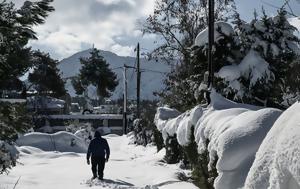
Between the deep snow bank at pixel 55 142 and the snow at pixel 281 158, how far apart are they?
32272 millimetres

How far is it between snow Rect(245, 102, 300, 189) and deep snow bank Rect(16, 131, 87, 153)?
32.3 meters

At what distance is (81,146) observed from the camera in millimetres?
37469

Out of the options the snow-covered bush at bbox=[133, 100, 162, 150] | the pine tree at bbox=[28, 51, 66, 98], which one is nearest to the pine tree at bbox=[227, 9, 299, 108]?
the snow-covered bush at bbox=[133, 100, 162, 150]

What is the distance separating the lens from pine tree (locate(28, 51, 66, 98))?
6431cm

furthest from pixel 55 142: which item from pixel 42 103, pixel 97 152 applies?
pixel 42 103

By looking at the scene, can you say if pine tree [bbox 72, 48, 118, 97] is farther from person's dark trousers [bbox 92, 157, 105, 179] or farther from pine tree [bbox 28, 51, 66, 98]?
person's dark trousers [bbox 92, 157, 105, 179]

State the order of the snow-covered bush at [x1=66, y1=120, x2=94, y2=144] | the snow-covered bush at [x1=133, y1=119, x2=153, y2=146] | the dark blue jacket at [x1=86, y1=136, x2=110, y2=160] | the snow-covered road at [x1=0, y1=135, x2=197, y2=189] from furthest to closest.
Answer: the snow-covered bush at [x1=66, y1=120, x2=94, y2=144] < the snow-covered bush at [x1=133, y1=119, x2=153, y2=146] < the dark blue jacket at [x1=86, y1=136, x2=110, y2=160] < the snow-covered road at [x1=0, y1=135, x2=197, y2=189]

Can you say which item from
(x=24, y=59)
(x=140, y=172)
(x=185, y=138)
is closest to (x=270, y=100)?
(x=140, y=172)

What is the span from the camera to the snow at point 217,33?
18734 mm

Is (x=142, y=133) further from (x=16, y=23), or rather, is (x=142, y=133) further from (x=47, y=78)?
(x=16, y=23)

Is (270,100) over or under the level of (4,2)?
under

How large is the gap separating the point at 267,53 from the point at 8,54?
1330 cm

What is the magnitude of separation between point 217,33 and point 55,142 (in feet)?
67.4

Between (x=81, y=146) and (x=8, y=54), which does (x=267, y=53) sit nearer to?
(x=8, y=54)
